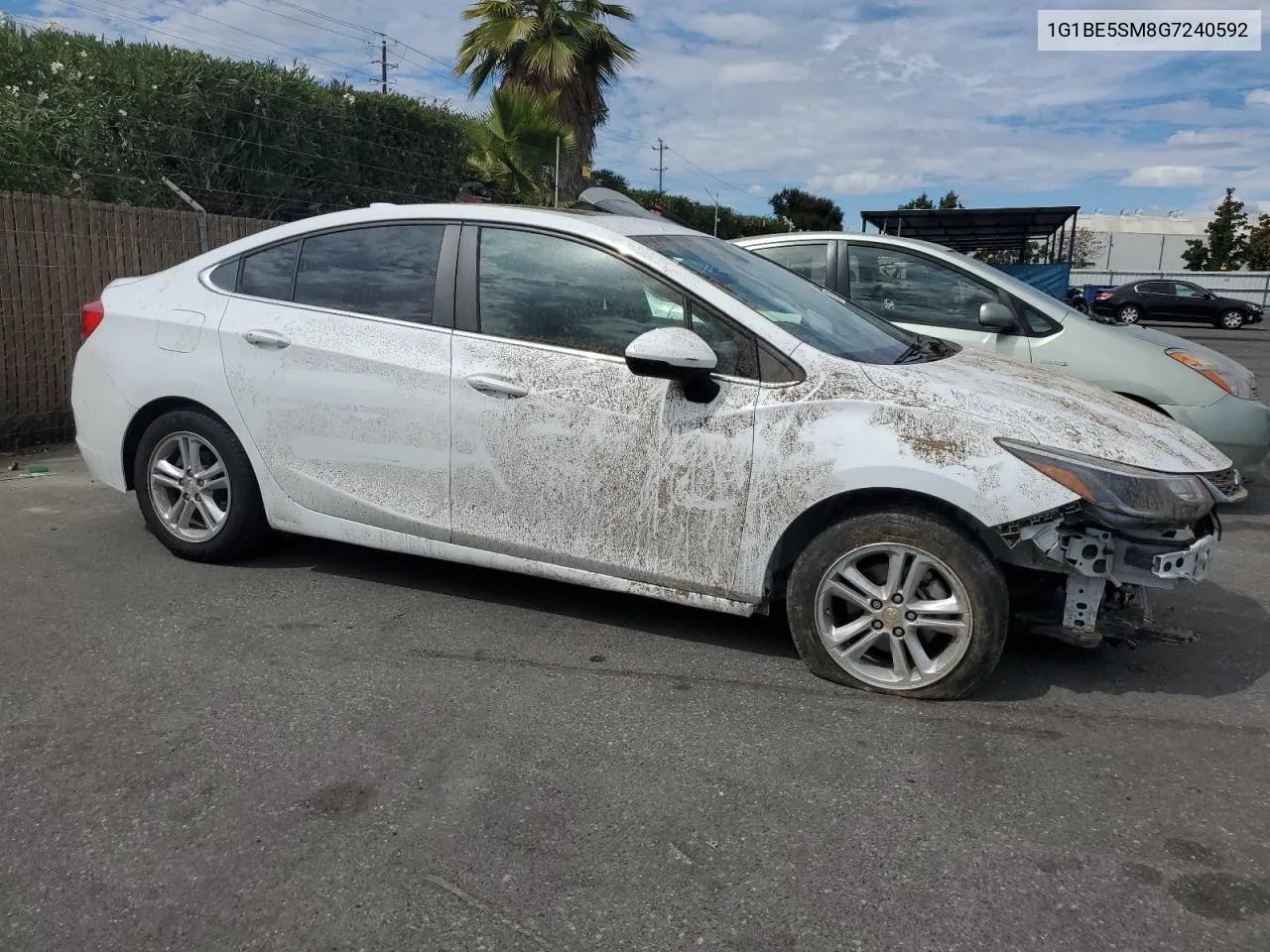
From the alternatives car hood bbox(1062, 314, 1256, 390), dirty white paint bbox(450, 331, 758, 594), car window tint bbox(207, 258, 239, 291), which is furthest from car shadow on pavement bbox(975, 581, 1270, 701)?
car window tint bbox(207, 258, 239, 291)

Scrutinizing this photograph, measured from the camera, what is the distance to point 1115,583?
3.35 metres

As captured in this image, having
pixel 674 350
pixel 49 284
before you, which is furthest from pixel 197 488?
pixel 49 284

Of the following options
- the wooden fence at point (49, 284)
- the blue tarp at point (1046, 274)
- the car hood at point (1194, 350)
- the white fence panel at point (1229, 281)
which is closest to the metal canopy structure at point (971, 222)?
the blue tarp at point (1046, 274)

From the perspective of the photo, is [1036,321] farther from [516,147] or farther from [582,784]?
[516,147]

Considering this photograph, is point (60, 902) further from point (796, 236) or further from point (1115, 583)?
point (796, 236)

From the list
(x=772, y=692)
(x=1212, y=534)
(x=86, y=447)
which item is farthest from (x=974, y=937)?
(x=86, y=447)

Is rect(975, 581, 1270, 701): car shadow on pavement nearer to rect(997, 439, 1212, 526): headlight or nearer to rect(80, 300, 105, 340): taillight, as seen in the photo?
rect(997, 439, 1212, 526): headlight

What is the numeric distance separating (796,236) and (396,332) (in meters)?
3.61

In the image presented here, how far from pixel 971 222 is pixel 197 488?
50.0ft

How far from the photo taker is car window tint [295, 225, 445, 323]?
4.18 metres

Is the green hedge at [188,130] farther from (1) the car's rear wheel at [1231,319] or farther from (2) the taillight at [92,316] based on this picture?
(1) the car's rear wheel at [1231,319]

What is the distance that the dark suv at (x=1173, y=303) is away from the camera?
1197 inches

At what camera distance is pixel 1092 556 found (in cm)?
329

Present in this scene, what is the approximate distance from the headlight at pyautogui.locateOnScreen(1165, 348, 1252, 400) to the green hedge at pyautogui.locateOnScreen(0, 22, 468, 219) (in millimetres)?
6647
